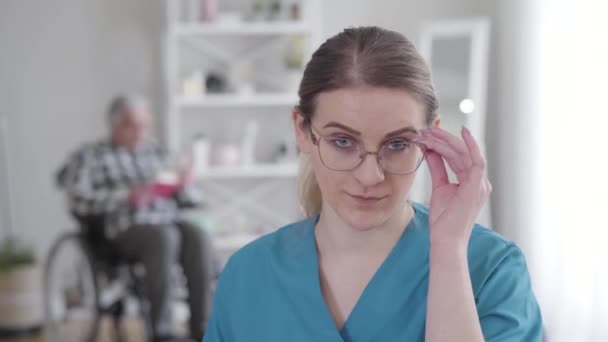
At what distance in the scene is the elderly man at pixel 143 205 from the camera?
3.67 meters

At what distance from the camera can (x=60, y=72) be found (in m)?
4.86

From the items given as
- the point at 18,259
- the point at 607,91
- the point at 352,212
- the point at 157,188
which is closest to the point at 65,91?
the point at 18,259

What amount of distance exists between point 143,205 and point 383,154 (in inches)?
109

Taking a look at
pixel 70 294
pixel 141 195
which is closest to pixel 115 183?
pixel 141 195

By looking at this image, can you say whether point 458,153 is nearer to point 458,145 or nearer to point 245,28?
point 458,145

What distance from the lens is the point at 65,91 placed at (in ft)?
16.0

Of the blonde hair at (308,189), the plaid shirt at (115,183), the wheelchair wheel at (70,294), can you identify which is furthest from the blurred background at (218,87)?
the blonde hair at (308,189)

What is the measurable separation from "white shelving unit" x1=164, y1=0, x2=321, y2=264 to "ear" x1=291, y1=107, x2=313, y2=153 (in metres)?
3.21

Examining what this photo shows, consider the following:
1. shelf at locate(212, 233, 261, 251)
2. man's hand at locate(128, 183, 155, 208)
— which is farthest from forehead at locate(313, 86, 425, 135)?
shelf at locate(212, 233, 261, 251)

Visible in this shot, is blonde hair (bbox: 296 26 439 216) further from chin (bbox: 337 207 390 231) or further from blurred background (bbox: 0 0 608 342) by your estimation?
blurred background (bbox: 0 0 608 342)

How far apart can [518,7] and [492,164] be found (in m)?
0.84

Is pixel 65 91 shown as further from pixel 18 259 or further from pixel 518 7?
pixel 518 7

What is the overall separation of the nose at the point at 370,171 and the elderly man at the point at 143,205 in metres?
2.55

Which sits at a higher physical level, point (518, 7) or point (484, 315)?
point (518, 7)
